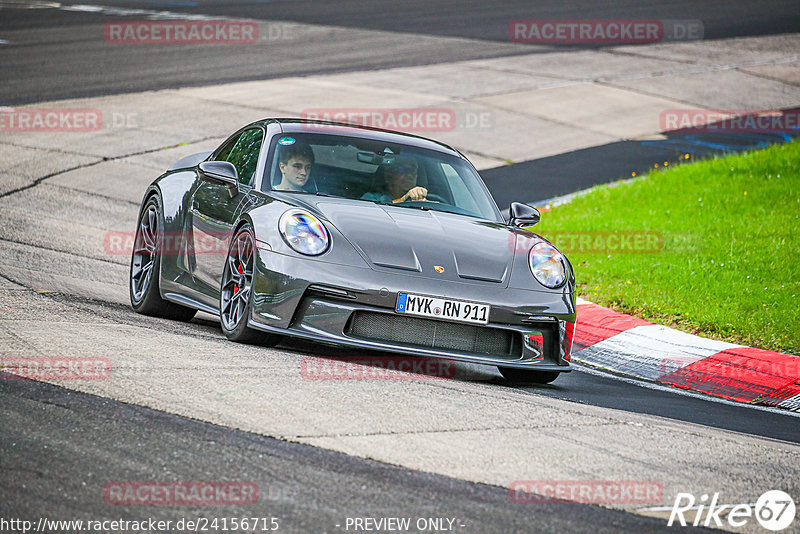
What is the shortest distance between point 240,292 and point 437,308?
122 cm

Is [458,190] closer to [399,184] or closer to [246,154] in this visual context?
[399,184]

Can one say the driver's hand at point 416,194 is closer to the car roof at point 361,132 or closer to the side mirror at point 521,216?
the car roof at point 361,132

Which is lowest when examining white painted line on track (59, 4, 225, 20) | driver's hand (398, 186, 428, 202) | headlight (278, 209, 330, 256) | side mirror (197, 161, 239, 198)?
headlight (278, 209, 330, 256)

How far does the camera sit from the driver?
7457mm

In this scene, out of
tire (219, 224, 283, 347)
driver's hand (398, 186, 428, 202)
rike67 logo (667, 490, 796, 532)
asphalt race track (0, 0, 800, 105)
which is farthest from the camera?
asphalt race track (0, 0, 800, 105)

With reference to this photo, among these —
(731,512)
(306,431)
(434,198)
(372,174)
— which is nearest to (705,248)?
(434,198)

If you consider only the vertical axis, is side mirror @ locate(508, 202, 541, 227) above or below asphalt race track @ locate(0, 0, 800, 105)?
below

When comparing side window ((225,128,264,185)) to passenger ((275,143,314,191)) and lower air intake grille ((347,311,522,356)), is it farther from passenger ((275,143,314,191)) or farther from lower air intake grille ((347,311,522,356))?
lower air intake grille ((347,311,522,356))

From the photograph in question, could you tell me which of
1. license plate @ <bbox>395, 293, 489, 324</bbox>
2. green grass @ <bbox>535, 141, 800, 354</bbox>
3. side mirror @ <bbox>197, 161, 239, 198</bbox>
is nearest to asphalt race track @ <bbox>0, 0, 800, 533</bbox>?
license plate @ <bbox>395, 293, 489, 324</bbox>

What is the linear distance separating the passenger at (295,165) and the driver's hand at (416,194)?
2.11 ft

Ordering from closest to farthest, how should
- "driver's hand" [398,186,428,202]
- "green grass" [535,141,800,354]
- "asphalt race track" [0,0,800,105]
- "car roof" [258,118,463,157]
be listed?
"driver's hand" [398,186,428,202] < "car roof" [258,118,463,157] < "green grass" [535,141,800,354] < "asphalt race track" [0,0,800,105]

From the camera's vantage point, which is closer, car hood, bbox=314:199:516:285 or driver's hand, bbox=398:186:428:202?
car hood, bbox=314:199:516:285

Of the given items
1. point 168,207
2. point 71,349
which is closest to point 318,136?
point 168,207

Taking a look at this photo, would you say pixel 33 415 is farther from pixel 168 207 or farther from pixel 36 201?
pixel 36 201
